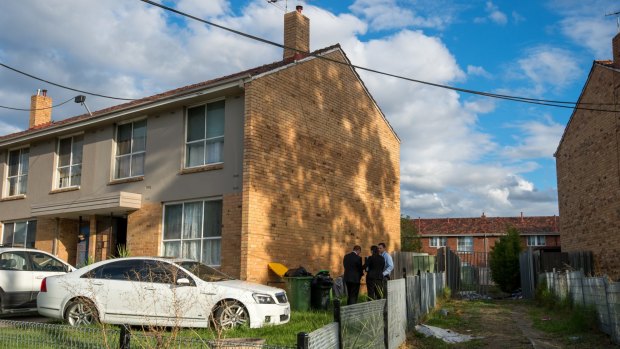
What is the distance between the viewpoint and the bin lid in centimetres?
1446

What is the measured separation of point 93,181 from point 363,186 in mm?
8652

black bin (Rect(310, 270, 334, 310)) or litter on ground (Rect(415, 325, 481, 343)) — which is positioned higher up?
black bin (Rect(310, 270, 334, 310))

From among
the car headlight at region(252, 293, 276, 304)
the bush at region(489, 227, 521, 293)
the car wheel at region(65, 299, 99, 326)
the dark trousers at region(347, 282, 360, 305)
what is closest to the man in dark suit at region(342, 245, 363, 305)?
the dark trousers at region(347, 282, 360, 305)

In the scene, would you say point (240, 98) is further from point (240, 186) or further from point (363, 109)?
point (363, 109)

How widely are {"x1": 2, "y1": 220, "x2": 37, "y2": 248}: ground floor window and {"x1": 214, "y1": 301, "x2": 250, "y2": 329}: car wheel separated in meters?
12.8

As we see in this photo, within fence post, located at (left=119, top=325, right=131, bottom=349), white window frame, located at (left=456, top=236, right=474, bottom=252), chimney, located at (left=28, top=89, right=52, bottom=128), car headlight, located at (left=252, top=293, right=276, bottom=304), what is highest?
chimney, located at (left=28, top=89, right=52, bottom=128)

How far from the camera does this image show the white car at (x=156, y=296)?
1020cm

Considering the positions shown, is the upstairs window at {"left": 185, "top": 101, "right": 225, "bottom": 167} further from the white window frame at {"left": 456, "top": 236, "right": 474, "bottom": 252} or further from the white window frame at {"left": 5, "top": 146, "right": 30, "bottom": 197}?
the white window frame at {"left": 456, "top": 236, "right": 474, "bottom": 252}

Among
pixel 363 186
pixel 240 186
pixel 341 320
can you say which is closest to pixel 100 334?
pixel 341 320

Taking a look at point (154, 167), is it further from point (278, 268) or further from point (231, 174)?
point (278, 268)

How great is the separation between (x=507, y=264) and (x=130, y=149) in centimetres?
1869

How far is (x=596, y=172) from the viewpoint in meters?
21.3

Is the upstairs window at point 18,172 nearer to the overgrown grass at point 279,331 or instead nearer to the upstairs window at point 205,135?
the upstairs window at point 205,135

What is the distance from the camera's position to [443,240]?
179 ft
